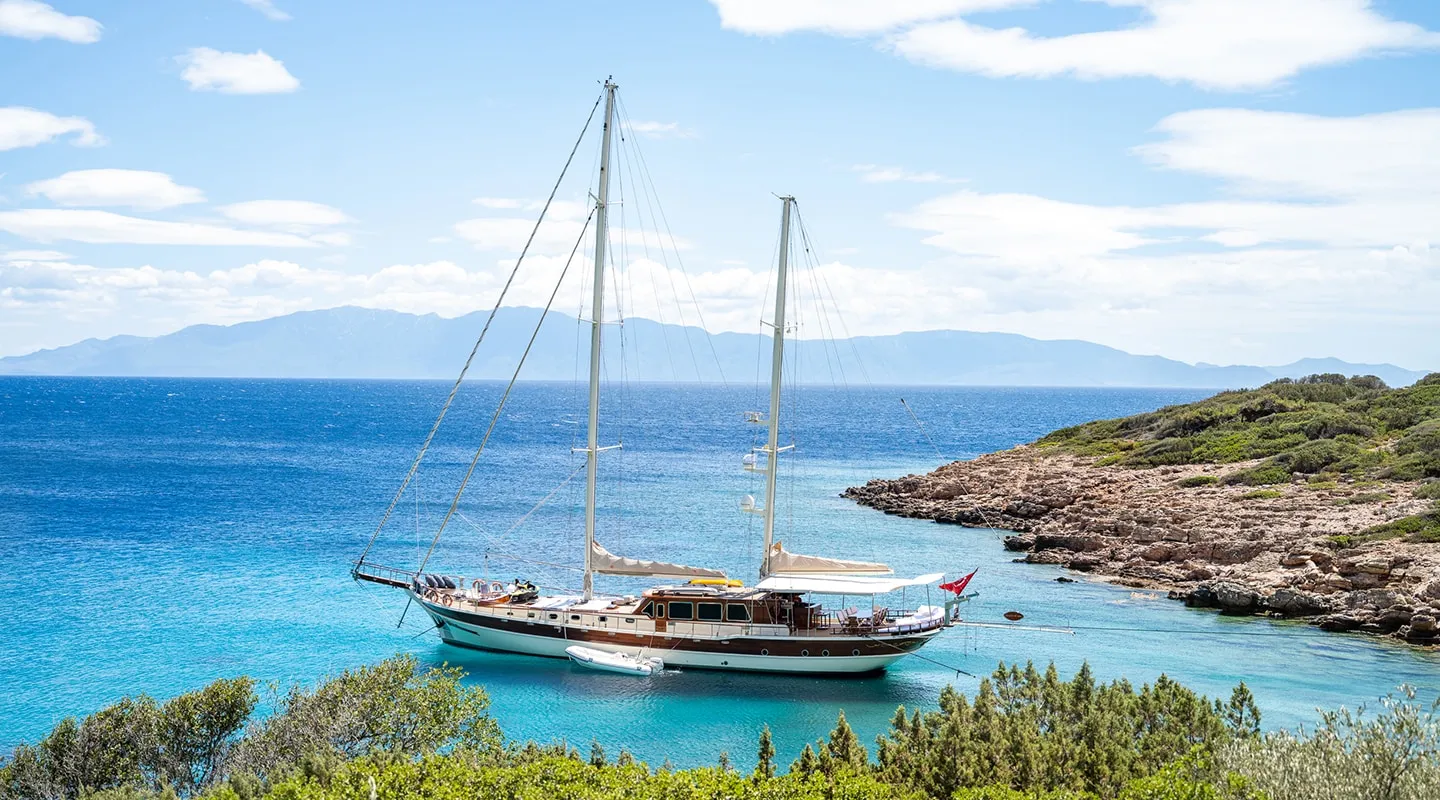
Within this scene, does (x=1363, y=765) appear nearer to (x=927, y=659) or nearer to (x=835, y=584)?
→ (x=835, y=584)

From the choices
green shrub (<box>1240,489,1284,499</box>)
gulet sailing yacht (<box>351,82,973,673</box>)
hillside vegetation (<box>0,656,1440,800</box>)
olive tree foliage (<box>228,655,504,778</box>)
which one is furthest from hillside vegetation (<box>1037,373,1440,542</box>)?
olive tree foliage (<box>228,655,504,778</box>)

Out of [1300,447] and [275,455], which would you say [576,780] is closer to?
[1300,447]

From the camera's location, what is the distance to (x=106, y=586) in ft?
129

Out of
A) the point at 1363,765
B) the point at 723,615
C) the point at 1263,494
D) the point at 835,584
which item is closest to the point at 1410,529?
the point at 1263,494

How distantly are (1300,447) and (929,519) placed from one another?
20.0m

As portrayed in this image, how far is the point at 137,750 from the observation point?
18562 mm

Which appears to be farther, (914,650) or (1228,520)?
(1228,520)

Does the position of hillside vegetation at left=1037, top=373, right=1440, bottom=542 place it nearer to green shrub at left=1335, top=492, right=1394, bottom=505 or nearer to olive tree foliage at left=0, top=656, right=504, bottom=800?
green shrub at left=1335, top=492, right=1394, bottom=505

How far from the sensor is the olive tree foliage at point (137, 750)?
17.9 metres

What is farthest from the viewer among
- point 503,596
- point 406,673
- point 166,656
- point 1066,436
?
point 1066,436

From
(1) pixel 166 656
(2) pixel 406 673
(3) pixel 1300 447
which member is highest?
(3) pixel 1300 447

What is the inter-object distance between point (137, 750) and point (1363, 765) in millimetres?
19479

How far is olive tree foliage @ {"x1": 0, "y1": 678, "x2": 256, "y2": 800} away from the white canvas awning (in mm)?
13980

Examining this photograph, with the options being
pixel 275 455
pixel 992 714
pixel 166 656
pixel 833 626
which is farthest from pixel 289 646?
pixel 275 455
